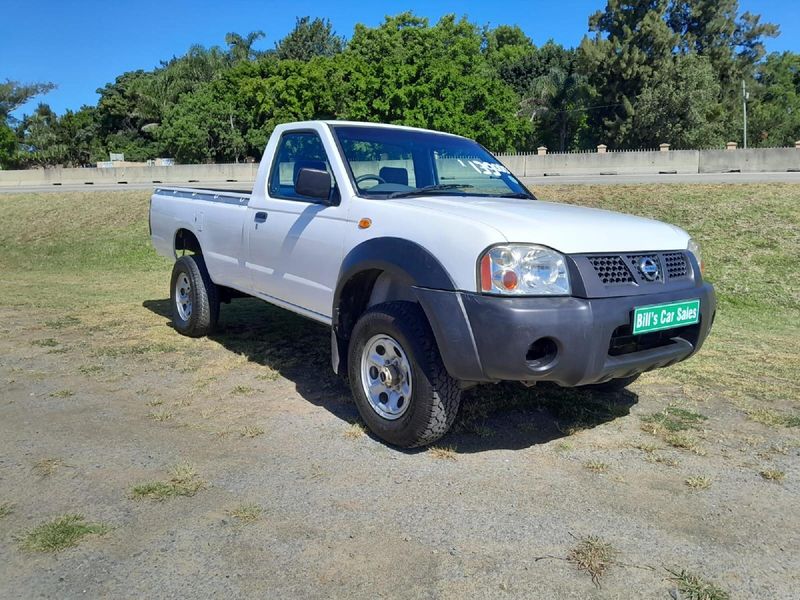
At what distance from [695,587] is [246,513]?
1.96 m

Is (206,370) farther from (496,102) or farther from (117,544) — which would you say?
(496,102)

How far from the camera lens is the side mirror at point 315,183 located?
4328mm

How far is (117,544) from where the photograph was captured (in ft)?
9.43

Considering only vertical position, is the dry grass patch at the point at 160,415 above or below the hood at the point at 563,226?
below

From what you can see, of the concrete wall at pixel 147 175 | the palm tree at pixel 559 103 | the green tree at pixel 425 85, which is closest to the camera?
the concrete wall at pixel 147 175

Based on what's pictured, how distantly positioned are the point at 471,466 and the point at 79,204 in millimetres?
20420

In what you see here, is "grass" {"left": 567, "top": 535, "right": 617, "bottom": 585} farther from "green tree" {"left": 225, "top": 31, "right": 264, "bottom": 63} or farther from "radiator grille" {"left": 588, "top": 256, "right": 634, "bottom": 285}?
"green tree" {"left": 225, "top": 31, "right": 264, "bottom": 63}

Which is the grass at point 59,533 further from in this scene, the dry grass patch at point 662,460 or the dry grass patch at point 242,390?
the dry grass patch at point 662,460

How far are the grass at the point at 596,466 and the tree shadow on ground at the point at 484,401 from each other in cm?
40

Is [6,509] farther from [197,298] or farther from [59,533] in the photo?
[197,298]

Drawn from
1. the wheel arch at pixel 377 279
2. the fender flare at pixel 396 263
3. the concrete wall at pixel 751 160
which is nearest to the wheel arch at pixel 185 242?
the wheel arch at pixel 377 279

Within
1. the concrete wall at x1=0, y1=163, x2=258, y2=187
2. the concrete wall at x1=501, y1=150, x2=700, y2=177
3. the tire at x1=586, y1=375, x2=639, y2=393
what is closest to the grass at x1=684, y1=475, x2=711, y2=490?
the tire at x1=586, y1=375, x2=639, y2=393

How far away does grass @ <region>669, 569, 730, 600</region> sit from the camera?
8.16 feet

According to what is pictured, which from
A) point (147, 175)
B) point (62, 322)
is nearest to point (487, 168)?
point (62, 322)
